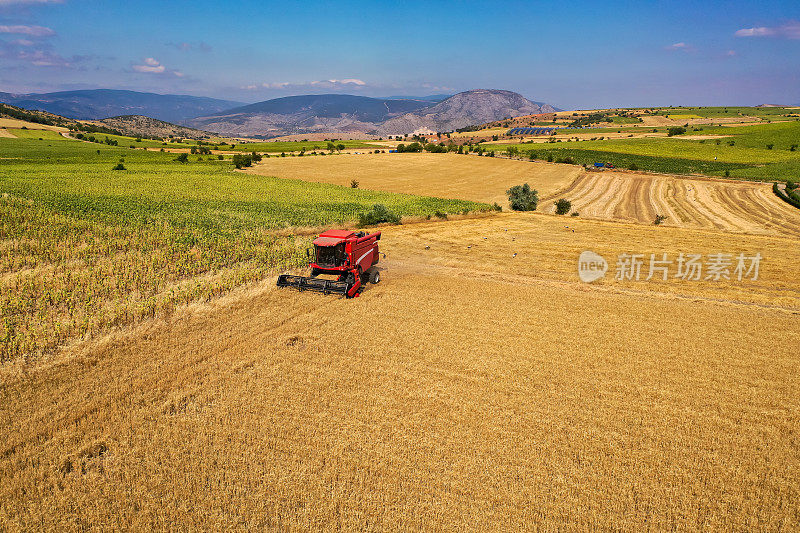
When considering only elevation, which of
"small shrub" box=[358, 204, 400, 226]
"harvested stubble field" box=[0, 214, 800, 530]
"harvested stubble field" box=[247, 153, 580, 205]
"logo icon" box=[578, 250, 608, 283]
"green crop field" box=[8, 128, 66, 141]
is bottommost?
"harvested stubble field" box=[0, 214, 800, 530]

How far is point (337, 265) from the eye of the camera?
17469mm

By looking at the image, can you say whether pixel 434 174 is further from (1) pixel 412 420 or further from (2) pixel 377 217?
(1) pixel 412 420

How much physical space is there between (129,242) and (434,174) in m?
58.7

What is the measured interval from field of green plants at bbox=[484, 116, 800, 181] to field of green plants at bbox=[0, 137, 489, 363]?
5486cm

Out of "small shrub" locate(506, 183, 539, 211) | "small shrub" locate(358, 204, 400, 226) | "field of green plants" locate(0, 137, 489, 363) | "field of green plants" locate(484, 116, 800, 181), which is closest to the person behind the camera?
"field of green plants" locate(0, 137, 489, 363)

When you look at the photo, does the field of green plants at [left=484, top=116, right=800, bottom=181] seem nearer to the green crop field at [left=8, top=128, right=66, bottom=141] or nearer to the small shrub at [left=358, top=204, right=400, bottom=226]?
the small shrub at [left=358, top=204, right=400, bottom=226]

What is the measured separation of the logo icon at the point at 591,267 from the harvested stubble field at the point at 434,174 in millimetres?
25689

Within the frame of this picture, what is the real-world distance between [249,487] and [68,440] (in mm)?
4416

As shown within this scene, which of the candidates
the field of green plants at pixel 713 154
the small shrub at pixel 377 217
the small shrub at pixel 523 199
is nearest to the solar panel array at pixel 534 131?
the field of green plants at pixel 713 154

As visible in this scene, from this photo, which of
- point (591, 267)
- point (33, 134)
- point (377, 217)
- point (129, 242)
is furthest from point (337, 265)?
point (33, 134)

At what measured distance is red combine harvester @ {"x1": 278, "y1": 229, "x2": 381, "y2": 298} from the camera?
16.9 meters

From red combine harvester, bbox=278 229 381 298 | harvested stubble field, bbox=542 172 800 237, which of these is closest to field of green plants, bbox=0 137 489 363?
red combine harvester, bbox=278 229 381 298

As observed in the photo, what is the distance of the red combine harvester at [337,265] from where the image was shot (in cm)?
1686

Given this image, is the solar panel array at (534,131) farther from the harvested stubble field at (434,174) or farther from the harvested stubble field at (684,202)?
the harvested stubble field at (684,202)
